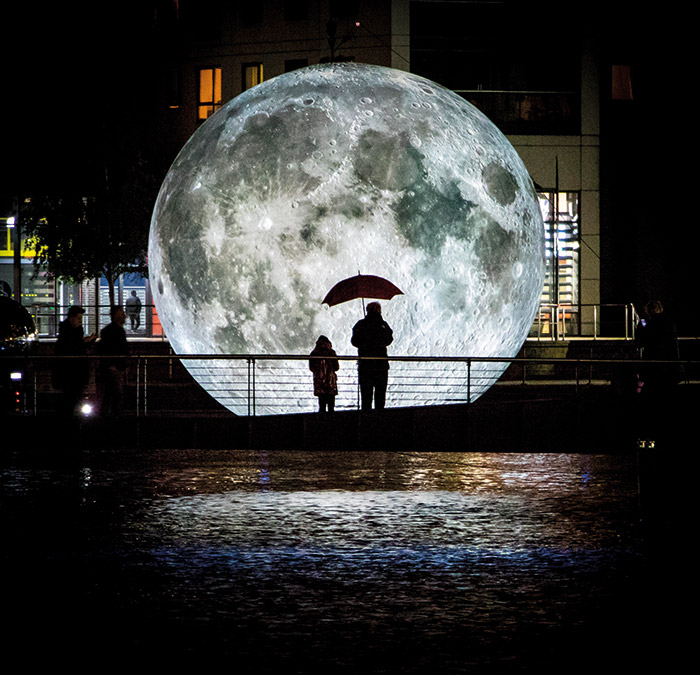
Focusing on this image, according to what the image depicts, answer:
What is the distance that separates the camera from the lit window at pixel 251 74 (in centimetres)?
3794

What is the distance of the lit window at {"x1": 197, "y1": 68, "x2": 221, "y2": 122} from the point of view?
1527 inches

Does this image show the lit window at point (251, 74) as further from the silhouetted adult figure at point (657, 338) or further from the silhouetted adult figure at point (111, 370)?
the silhouetted adult figure at point (657, 338)

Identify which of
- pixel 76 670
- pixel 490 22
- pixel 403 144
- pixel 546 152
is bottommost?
pixel 76 670

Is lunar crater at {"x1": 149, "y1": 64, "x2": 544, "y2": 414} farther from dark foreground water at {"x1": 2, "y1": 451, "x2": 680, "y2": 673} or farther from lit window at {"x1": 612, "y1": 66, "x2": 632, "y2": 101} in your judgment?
lit window at {"x1": 612, "y1": 66, "x2": 632, "y2": 101}

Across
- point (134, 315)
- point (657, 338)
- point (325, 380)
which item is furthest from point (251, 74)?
point (657, 338)

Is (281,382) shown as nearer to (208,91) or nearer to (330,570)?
(330,570)

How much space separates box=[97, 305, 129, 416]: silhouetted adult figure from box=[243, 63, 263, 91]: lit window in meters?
23.5

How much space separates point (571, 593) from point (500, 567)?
0.74 m

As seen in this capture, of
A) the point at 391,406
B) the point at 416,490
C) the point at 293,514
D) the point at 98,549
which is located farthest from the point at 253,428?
the point at 98,549

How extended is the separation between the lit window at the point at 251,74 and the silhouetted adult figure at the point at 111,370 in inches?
924

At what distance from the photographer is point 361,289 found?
1536 cm

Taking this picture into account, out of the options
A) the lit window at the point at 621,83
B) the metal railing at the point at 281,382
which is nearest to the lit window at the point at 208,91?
the lit window at the point at 621,83

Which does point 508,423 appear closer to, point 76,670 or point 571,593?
point 571,593

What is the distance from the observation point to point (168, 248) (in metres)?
16.7
